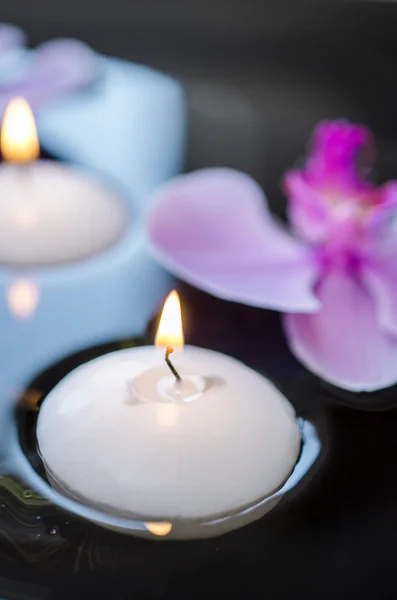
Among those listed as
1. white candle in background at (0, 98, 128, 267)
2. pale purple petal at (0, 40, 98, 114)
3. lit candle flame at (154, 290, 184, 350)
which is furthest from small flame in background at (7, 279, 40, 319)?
pale purple petal at (0, 40, 98, 114)

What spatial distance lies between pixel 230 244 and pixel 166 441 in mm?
217

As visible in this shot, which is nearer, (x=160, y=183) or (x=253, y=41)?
(x=160, y=183)

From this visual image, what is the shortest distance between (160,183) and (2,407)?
0.26 metres

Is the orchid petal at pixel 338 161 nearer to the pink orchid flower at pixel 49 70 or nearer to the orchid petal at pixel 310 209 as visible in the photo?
the orchid petal at pixel 310 209

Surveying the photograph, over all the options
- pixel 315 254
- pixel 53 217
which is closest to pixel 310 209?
pixel 315 254

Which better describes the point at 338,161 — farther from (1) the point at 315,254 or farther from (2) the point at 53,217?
(2) the point at 53,217

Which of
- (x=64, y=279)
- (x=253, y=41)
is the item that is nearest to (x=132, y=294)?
(x=64, y=279)

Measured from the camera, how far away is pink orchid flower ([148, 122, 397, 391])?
0.46 m

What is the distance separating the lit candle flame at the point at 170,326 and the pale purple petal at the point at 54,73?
0.35 metres

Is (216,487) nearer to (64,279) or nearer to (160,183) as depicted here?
(64,279)

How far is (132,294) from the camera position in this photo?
487mm

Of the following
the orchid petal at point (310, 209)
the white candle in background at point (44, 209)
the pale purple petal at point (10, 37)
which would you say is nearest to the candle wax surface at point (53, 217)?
the white candle in background at point (44, 209)

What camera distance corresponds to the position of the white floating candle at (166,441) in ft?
1.08

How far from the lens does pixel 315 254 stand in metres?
Result: 0.52
